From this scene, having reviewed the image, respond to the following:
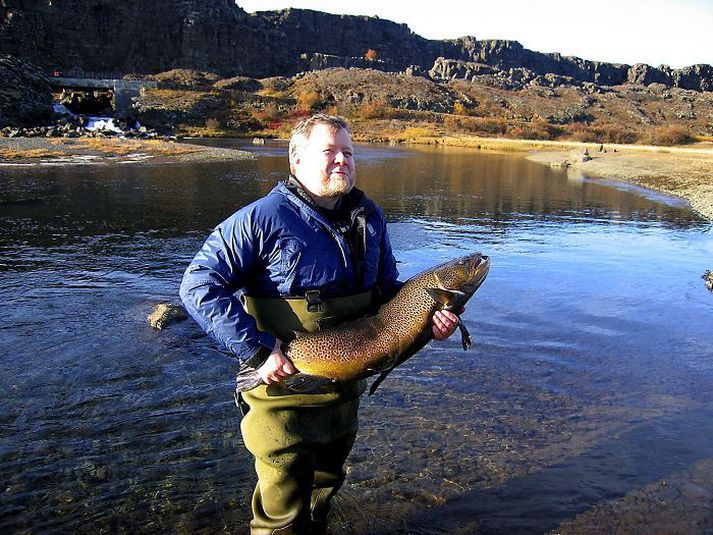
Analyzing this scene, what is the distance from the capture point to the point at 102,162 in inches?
1303

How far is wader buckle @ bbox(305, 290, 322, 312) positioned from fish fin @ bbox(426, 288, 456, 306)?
2.11 ft

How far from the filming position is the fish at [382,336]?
3.32 meters

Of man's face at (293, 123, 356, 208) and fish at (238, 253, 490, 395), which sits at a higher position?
man's face at (293, 123, 356, 208)

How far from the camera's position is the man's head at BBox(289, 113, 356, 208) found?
3377 millimetres

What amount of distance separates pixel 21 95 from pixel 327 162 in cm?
6860

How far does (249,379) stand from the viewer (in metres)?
3.24

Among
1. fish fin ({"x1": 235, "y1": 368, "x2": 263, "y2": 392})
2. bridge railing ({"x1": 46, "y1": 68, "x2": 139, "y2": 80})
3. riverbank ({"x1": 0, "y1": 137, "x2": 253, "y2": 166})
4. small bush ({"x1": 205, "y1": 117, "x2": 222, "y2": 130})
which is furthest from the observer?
bridge railing ({"x1": 46, "y1": 68, "x2": 139, "y2": 80})

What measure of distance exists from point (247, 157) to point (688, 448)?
1562 inches

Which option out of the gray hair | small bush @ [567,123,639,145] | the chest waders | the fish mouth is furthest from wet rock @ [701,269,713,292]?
small bush @ [567,123,639,145]

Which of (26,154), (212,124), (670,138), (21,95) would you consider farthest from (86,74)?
(670,138)

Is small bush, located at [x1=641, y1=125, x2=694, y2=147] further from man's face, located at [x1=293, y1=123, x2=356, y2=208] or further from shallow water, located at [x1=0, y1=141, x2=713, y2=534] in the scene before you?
man's face, located at [x1=293, y1=123, x2=356, y2=208]

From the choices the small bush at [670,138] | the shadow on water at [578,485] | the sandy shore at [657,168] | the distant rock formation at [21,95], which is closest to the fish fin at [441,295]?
the shadow on water at [578,485]

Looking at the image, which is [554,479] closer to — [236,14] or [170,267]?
[170,267]

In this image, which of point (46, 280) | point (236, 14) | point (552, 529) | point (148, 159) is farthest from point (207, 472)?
point (236, 14)
